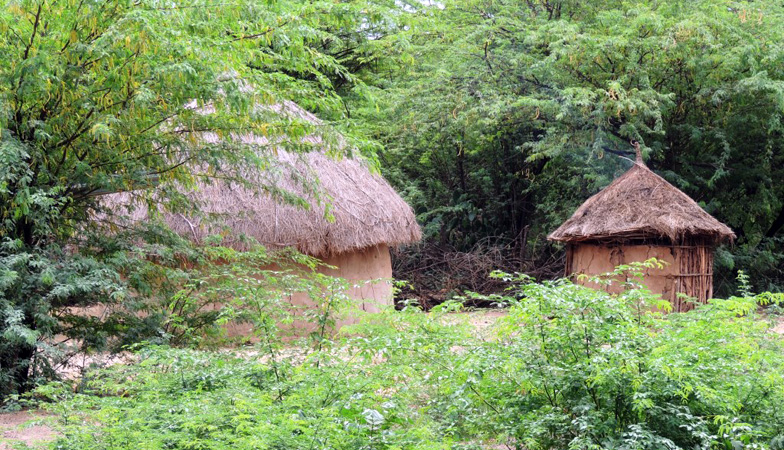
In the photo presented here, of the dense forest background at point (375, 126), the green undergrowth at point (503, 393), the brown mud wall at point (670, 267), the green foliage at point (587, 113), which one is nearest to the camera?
the green undergrowth at point (503, 393)

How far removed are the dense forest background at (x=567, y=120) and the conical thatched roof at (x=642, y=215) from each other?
2.86ft

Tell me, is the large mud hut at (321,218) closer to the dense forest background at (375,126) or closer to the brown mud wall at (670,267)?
the dense forest background at (375,126)

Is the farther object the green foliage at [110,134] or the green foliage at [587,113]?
the green foliage at [587,113]

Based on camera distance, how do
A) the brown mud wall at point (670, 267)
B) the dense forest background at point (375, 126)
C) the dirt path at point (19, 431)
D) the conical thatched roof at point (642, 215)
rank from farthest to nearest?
the brown mud wall at point (670, 267), the conical thatched roof at point (642, 215), the dense forest background at point (375, 126), the dirt path at point (19, 431)

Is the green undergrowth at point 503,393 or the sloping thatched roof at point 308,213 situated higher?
the sloping thatched roof at point 308,213

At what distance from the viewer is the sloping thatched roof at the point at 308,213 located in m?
8.62

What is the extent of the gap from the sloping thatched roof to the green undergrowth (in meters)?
4.19

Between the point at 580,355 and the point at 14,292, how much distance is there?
3917mm

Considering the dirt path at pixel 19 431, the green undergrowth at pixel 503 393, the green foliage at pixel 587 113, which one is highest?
the green foliage at pixel 587 113

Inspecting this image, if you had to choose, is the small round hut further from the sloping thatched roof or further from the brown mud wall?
the sloping thatched roof

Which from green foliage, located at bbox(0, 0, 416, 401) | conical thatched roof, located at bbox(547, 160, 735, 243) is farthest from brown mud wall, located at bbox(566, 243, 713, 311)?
green foliage, located at bbox(0, 0, 416, 401)

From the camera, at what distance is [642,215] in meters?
9.82

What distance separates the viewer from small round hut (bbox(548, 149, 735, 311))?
976cm

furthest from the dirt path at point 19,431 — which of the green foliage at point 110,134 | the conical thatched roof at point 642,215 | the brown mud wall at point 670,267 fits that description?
the conical thatched roof at point 642,215
